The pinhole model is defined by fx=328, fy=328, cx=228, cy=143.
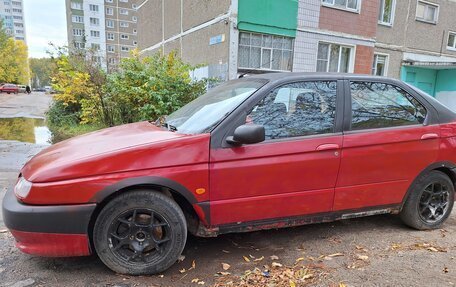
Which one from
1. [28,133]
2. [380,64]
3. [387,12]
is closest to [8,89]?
[28,133]

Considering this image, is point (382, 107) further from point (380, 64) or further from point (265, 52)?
point (380, 64)

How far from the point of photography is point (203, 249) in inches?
129

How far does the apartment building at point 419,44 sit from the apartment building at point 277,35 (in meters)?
1.79

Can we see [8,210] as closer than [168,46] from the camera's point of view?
Yes

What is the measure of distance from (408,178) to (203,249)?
226cm

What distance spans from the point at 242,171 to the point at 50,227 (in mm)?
1562

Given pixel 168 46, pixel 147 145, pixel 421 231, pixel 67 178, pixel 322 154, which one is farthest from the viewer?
pixel 168 46

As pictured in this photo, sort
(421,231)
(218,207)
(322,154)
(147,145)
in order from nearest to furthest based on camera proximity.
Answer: (147,145), (218,207), (322,154), (421,231)

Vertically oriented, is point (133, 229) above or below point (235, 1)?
below

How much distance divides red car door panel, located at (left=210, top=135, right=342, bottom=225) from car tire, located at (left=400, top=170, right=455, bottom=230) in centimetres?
108

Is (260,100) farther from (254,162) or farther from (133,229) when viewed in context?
(133,229)

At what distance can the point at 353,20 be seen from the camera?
13.2m

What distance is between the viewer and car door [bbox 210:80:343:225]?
9.27ft

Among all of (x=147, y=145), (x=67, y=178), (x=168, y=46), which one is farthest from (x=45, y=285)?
(x=168, y=46)
